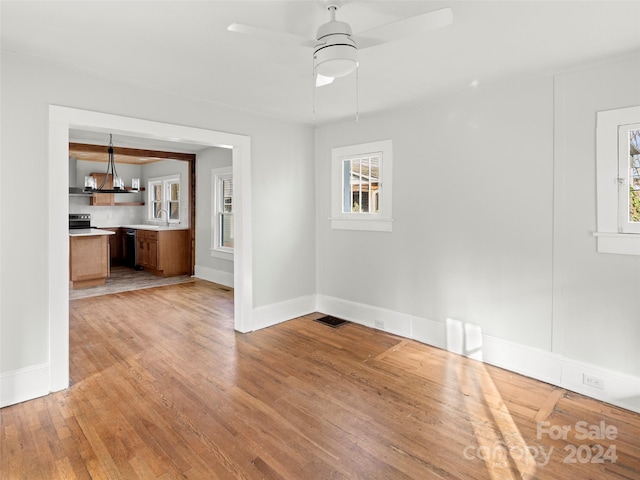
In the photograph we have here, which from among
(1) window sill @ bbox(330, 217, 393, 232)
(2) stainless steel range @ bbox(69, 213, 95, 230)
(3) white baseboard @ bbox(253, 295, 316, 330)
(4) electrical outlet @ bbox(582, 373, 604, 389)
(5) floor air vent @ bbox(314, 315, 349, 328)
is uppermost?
(2) stainless steel range @ bbox(69, 213, 95, 230)

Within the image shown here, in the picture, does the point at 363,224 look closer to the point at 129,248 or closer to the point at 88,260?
the point at 88,260

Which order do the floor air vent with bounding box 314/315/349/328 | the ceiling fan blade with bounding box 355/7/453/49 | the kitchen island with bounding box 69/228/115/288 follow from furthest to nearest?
the kitchen island with bounding box 69/228/115/288 → the floor air vent with bounding box 314/315/349/328 → the ceiling fan blade with bounding box 355/7/453/49

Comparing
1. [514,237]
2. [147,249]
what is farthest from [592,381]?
[147,249]

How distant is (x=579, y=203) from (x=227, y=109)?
10.9 ft

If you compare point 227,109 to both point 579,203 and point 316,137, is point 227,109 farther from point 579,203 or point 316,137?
point 579,203

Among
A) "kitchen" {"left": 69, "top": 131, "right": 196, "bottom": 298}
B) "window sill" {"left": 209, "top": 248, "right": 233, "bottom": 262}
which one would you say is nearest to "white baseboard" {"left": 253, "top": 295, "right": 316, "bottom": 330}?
"window sill" {"left": 209, "top": 248, "right": 233, "bottom": 262}

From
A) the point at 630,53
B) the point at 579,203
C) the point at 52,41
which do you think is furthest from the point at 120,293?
the point at 630,53

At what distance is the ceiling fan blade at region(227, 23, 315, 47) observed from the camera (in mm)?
1612

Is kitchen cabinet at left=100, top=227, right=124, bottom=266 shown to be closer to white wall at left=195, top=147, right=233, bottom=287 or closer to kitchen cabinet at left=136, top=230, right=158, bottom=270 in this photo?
kitchen cabinet at left=136, top=230, right=158, bottom=270

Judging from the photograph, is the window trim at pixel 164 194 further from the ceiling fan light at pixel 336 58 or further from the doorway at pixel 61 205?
the ceiling fan light at pixel 336 58

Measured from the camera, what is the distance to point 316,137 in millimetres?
4711

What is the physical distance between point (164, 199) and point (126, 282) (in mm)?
2481

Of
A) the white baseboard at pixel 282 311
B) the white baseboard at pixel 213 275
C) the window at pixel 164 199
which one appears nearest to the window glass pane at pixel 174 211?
the window at pixel 164 199

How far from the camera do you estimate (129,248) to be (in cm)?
857
